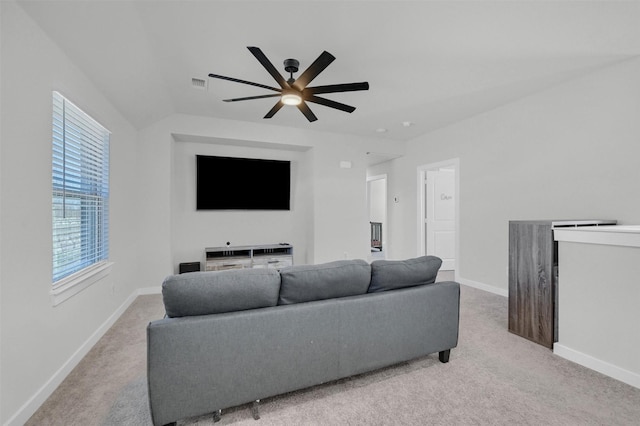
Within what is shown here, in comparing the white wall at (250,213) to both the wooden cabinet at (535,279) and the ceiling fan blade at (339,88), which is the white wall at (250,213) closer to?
the ceiling fan blade at (339,88)

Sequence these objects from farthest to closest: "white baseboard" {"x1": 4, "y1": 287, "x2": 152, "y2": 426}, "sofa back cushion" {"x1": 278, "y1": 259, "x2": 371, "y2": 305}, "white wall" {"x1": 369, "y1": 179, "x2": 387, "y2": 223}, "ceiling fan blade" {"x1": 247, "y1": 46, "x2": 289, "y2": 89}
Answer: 1. "white wall" {"x1": 369, "y1": 179, "x2": 387, "y2": 223}
2. "ceiling fan blade" {"x1": 247, "y1": 46, "x2": 289, "y2": 89}
3. "sofa back cushion" {"x1": 278, "y1": 259, "x2": 371, "y2": 305}
4. "white baseboard" {"x1": 4, "y1": 287, "x2": 152, "y2": 426}

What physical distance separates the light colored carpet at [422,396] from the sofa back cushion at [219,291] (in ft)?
2.15

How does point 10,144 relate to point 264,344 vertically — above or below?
above

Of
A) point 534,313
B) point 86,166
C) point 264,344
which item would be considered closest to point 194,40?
point 86,166

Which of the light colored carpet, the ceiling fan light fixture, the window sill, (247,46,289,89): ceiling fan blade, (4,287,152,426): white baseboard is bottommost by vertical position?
the light colored carpet

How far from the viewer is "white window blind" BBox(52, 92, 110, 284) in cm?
215

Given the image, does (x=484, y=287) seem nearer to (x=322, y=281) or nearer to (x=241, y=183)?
(x=322, y=281)

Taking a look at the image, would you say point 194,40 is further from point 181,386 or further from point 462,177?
point 462,177

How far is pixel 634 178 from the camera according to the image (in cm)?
280

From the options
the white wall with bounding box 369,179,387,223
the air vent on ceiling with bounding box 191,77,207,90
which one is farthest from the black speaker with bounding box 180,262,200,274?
the white wall with bounding box 369,179,387,223

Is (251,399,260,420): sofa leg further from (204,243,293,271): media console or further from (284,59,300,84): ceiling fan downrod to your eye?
(204,243,293,271): media console

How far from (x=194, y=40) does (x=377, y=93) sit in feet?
6.96

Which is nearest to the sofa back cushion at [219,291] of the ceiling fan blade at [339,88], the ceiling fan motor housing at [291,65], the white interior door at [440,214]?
the ceiling fan blade at [339,88]

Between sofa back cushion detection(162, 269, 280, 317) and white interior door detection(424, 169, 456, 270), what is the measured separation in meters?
4.62
